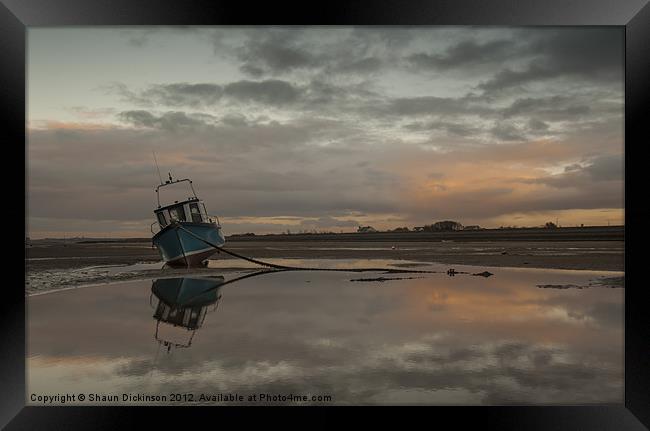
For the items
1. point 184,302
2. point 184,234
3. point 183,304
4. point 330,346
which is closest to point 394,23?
point 330,346

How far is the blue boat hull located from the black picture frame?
600 inches

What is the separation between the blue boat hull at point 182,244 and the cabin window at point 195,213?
3.21 feet

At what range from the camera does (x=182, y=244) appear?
20172mm

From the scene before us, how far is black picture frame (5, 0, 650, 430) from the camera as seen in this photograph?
15.8ft

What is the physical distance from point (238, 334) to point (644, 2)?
7.08 meters

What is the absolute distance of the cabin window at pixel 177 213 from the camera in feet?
70.0

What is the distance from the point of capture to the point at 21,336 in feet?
16.7

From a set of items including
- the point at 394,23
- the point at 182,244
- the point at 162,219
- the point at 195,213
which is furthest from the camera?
the point at 195,213

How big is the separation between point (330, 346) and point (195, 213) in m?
14.9

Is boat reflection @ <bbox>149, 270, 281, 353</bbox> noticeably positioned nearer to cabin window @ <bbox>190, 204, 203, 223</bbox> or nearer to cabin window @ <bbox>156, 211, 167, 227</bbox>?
cabin window @ <bbox>156, 211, 167, 227</bbox>

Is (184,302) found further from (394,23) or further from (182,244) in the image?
(394,23)

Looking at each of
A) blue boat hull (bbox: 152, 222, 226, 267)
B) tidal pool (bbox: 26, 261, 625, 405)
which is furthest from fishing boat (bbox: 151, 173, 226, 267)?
tidal pool (bbox: 26, 261, 625, 405)

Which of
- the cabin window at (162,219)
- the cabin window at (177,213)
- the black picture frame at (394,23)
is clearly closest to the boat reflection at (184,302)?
the black picture frame at (394,23)

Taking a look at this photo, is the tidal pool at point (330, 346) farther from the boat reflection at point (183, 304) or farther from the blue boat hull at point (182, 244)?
the blue boat hull at point (182, 244)
